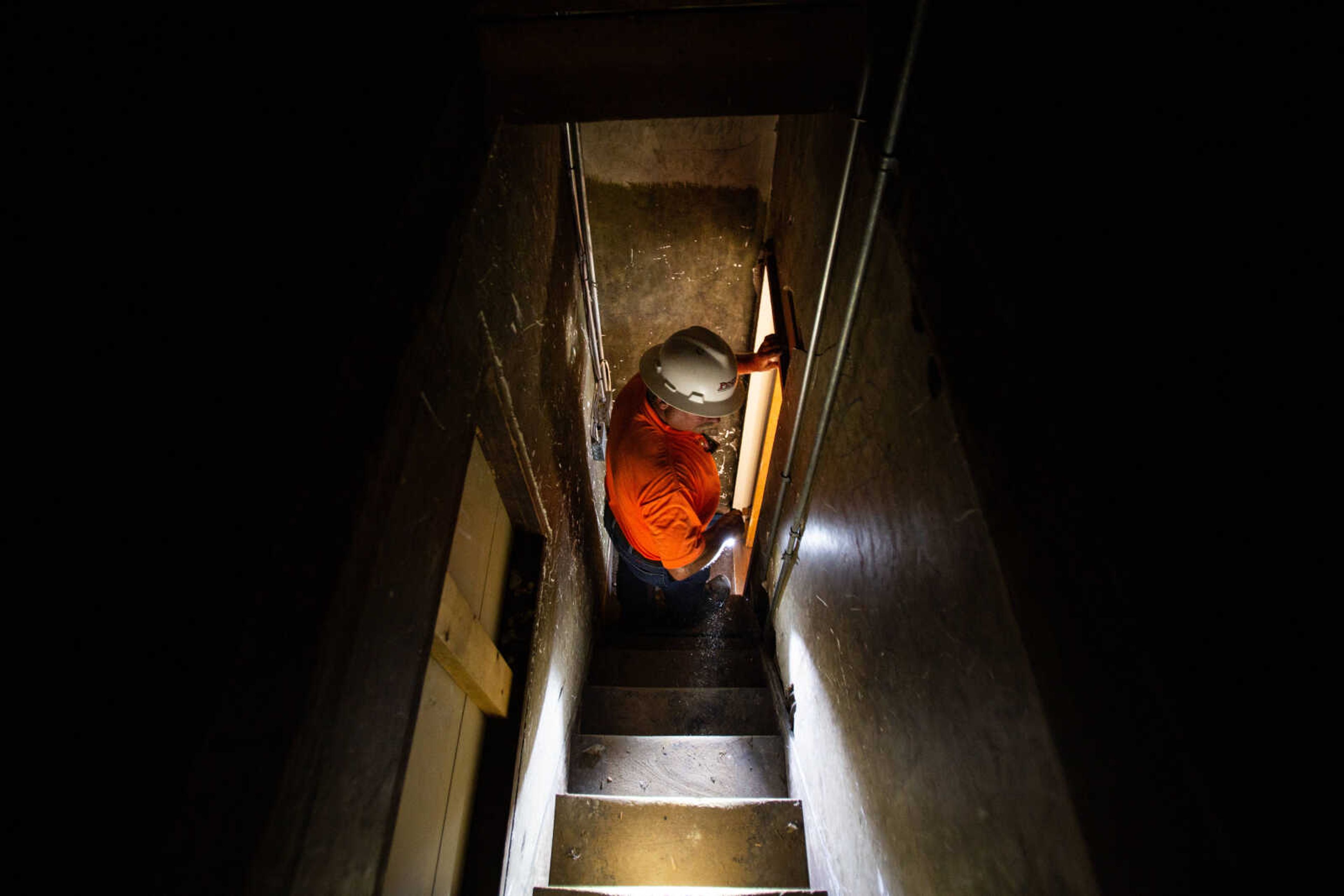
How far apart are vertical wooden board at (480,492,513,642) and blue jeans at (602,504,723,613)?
1667 mm

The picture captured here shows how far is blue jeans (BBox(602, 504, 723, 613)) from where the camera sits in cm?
398

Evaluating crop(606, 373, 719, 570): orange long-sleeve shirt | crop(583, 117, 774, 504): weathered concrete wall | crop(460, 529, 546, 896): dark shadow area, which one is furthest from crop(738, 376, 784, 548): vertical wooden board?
crop(460, 529, 546, 896): dark shadow area

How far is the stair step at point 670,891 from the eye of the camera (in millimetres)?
2219

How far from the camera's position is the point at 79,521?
61 centimetres

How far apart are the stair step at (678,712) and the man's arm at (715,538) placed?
2.49 ft

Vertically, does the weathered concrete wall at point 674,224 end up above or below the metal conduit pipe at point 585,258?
above

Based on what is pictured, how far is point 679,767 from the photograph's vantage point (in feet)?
9.77

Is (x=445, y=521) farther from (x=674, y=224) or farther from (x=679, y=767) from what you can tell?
(x=674, y=224)

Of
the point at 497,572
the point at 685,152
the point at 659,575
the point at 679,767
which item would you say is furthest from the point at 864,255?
the point at 659,575

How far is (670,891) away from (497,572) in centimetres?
166

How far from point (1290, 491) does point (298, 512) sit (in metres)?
1.14

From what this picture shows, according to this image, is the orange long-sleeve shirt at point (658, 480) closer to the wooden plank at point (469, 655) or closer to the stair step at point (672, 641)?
the stair step at point (672, 641)

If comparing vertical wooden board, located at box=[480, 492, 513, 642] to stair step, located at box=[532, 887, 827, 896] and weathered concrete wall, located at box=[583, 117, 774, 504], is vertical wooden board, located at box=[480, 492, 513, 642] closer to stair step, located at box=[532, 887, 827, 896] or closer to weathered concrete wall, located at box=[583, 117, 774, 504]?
stair step, located at box=[532, 887, 827, 896]

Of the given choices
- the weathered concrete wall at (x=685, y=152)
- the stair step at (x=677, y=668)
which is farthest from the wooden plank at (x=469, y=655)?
the weathered concrete wall at (x=685, y=152)
